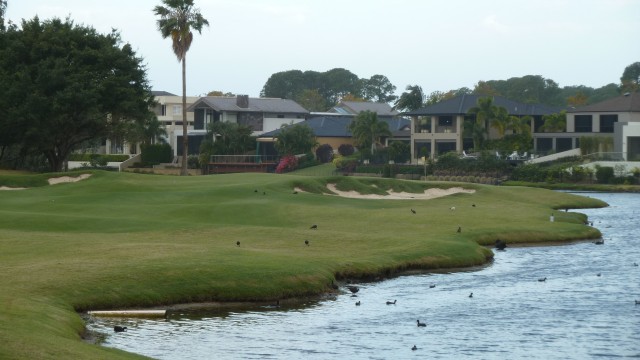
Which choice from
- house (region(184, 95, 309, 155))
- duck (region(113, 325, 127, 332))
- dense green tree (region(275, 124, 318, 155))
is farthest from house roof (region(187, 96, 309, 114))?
duck (region(113, 325, 127, 332))

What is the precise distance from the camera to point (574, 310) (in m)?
36.9

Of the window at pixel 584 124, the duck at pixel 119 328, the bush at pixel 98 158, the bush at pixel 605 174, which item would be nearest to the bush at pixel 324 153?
the bush at pixel 98 158

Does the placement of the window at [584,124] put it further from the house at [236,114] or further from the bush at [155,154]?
the bush at [155,154]

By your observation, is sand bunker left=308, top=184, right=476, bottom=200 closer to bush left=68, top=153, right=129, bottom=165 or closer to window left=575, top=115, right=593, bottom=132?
window left=575, top=115, right=593, bottom=132

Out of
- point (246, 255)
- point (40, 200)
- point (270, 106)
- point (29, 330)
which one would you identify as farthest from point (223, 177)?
point (270, 106)

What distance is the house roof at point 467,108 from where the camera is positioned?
14938 centimetres

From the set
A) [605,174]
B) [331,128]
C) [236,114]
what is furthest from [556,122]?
[236,114]

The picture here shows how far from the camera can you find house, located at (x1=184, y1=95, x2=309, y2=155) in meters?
168

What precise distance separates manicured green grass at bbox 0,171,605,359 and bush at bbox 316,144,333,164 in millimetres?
77612

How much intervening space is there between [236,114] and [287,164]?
26756 millimetres

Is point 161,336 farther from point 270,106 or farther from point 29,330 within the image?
point 270,106

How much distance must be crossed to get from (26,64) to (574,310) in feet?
228

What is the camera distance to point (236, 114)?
171000 mm

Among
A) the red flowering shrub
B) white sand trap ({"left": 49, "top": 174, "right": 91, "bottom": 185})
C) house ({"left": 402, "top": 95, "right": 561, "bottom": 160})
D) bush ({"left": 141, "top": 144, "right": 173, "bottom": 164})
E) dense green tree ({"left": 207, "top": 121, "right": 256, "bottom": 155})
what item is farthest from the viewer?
dense green tree ({"left": 207, "top": 121, "right": 256, "bottom": 155})
